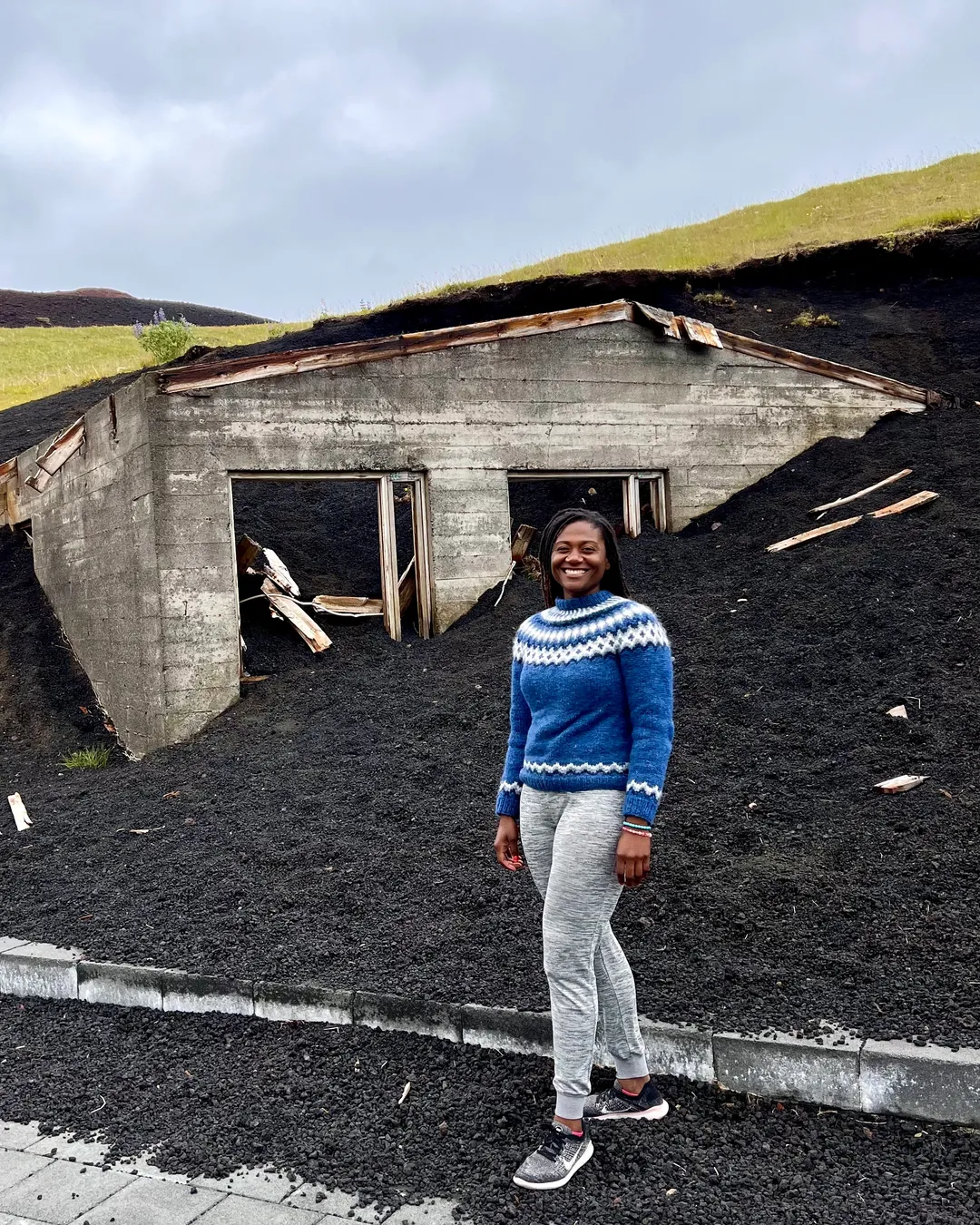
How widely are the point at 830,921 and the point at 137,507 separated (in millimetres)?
7586

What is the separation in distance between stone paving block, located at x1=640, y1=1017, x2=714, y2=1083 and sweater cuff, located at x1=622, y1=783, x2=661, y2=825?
3.85 ft

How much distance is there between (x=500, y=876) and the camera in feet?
17.2

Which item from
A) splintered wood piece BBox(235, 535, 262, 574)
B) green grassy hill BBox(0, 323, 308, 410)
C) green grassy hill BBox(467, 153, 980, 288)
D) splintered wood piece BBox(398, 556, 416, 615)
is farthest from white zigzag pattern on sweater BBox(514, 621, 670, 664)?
green grassy hill BBox(0, 323, 308, 410)

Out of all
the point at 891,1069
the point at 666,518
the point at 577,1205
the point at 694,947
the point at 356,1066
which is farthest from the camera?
the point at 666,518

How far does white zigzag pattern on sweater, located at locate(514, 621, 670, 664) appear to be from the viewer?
10.0ft

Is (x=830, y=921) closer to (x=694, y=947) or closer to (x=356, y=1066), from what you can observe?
(x=694, y=947)

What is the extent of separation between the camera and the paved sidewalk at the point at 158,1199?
3062 mm

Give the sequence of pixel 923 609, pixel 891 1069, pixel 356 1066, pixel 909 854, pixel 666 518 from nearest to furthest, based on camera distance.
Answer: pixel 891 1069, pixel 356 1066, pixel 909 854, pixel 923 609, pixel 666 518

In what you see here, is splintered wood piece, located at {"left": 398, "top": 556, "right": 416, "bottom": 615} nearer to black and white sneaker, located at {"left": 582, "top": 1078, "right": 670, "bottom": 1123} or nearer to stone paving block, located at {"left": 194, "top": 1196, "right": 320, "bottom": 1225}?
black and white sneaker, located at {"left": 582, "top": 1078, "right": 670, "bottom": 1123}

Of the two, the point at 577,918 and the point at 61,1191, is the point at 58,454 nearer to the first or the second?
the point at 61,1191

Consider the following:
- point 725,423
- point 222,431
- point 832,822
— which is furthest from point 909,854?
point 725,423

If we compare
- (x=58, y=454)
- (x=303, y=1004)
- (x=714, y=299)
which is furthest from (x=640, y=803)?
(x=714, y=299)

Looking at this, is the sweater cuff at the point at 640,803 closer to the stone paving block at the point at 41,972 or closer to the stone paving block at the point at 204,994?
the stone paving block at the point at 204,994

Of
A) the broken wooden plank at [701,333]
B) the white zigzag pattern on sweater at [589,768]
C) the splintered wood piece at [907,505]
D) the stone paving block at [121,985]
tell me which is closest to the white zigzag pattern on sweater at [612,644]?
the white zigzag pattern on sweater at [589,768]
